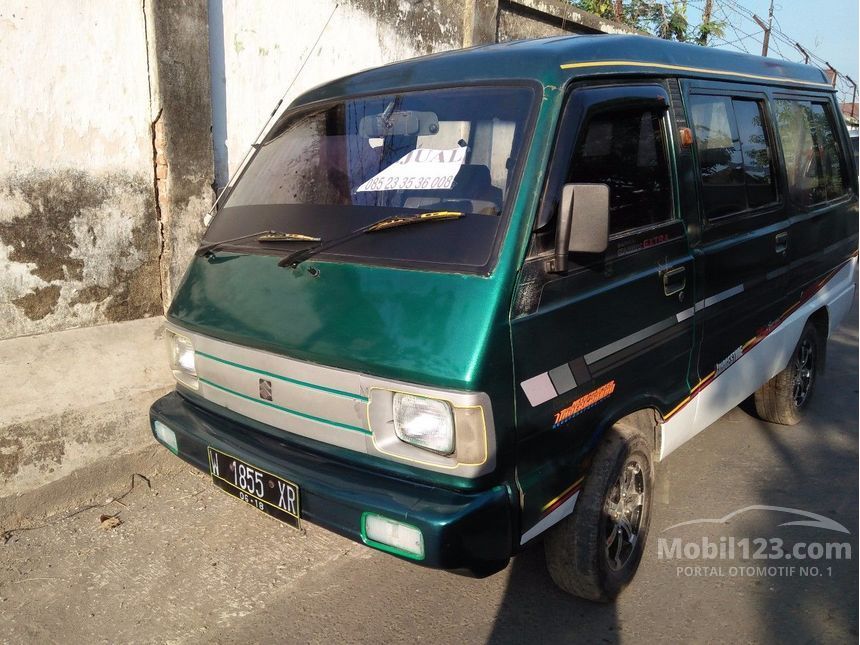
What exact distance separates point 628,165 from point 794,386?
103 inches

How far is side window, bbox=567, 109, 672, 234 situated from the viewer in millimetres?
2859

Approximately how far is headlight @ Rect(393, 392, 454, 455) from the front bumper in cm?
15

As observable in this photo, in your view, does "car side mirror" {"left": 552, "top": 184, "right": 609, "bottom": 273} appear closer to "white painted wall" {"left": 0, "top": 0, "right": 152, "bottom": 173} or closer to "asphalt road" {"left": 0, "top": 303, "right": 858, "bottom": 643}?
"asphalt road" {"left": 0, "top": 303, "right": 858, "bottom": 643}

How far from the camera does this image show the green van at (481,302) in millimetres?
2457

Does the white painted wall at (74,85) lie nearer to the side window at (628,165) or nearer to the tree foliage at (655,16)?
the side window at (628,165)

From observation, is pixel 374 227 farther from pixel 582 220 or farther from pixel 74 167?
pixel 74 167

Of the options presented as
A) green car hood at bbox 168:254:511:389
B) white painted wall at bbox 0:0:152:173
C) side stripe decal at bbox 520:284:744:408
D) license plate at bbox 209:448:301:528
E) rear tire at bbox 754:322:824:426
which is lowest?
rear tire at bbox 754:322:824:426

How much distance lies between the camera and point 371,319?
2.60 metres

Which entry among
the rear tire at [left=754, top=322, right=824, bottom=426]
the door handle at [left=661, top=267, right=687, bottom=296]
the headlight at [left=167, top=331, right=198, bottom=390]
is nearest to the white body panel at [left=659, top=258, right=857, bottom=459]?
the rear tire at [left=754, top=322, right=824, bottom=426]

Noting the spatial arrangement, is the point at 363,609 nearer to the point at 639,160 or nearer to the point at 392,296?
the point at 392,296

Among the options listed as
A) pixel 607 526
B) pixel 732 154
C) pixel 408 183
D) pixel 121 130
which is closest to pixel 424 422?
pixel 408 183

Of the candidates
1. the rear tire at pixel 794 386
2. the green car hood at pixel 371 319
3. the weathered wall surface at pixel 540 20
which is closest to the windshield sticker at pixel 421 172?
the green car hood at pixel 371 319

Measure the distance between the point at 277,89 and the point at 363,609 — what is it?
11.6 ft

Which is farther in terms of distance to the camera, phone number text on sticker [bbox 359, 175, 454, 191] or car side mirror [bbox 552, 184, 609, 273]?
phone number text on sticker [bbox 359, 175, 454, 191]
